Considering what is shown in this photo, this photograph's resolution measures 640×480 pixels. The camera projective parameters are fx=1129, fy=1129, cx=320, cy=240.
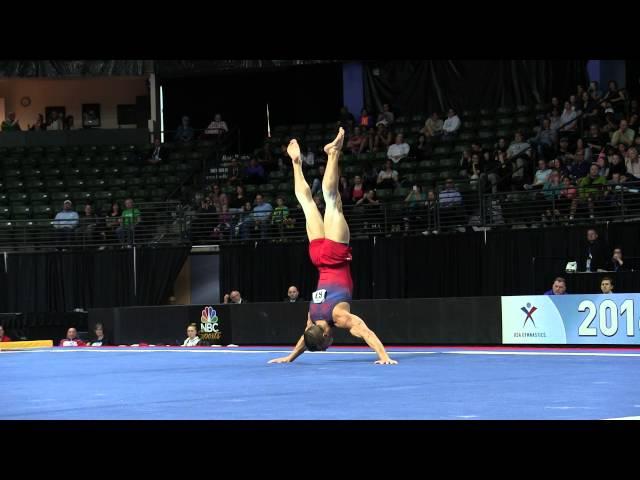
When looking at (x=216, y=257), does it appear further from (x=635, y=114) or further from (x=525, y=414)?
(x=525, y=414)

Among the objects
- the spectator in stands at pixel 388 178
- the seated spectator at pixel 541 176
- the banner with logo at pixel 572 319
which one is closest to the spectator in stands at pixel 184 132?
the spectator in stands at pixel 388 178

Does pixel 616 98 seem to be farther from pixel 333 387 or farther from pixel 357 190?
pixel 333 387

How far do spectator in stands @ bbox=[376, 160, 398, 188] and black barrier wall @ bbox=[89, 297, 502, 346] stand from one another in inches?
187

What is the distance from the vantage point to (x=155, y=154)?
2967 cm

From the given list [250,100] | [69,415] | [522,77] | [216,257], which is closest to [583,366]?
[69,415]

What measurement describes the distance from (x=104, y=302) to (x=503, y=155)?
9.24 meters

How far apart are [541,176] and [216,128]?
1216cm

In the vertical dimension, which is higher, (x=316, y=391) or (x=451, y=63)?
(x=451, y=63)

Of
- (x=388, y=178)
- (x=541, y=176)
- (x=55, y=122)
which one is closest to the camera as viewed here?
(x=541, y=176)

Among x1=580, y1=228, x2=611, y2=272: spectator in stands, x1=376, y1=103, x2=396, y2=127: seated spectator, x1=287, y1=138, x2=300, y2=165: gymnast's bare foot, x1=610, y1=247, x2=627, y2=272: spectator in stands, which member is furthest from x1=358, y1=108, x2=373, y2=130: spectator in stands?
x1=287, y1=138, x2=300, y2=165: gymnast's bare foot

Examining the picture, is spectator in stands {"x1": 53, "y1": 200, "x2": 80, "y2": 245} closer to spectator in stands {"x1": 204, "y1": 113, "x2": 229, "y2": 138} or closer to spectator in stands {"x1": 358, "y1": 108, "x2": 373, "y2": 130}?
spectator in stands {"x1": 204, "y1": 113, "x2": 229, "y2": 138}

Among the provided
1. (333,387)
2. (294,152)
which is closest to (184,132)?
(294,152)

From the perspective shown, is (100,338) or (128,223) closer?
(100,338)

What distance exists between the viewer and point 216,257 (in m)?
25.6
